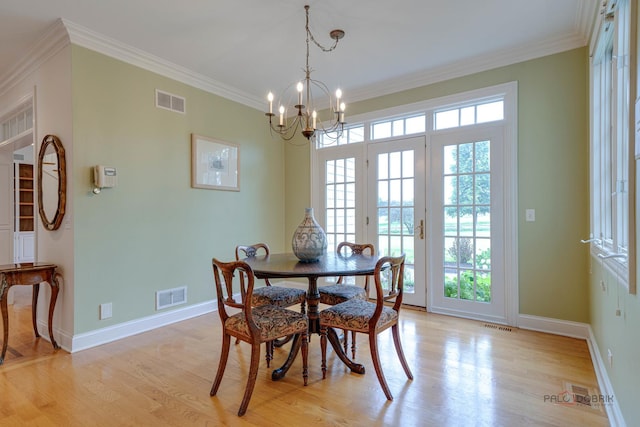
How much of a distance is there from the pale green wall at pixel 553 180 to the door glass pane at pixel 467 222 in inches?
12.4

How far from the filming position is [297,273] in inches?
82.0

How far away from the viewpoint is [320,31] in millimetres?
2900

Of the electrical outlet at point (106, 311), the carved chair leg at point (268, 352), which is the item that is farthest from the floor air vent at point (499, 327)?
the electrical outlet at point (106, 311)

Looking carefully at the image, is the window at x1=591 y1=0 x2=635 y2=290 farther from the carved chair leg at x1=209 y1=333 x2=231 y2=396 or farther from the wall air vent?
the wall air vent

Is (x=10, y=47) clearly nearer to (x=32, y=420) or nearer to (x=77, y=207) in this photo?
(x=77, y=207)

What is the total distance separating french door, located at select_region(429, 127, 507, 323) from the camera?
3424 millimetres

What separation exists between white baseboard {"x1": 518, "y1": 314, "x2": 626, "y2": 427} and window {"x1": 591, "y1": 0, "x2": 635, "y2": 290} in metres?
0.73

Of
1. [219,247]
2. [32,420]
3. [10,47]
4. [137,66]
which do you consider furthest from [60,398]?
[10,47]

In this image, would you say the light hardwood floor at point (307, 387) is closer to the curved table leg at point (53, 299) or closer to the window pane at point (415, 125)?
the curved table leg at point (53, 299)

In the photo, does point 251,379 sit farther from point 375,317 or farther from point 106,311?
point 106,311

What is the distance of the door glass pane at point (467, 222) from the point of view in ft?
11.5

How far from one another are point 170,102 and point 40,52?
112cm

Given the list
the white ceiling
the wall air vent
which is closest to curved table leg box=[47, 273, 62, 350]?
the wall air vent

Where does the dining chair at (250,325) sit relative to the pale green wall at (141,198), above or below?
below
